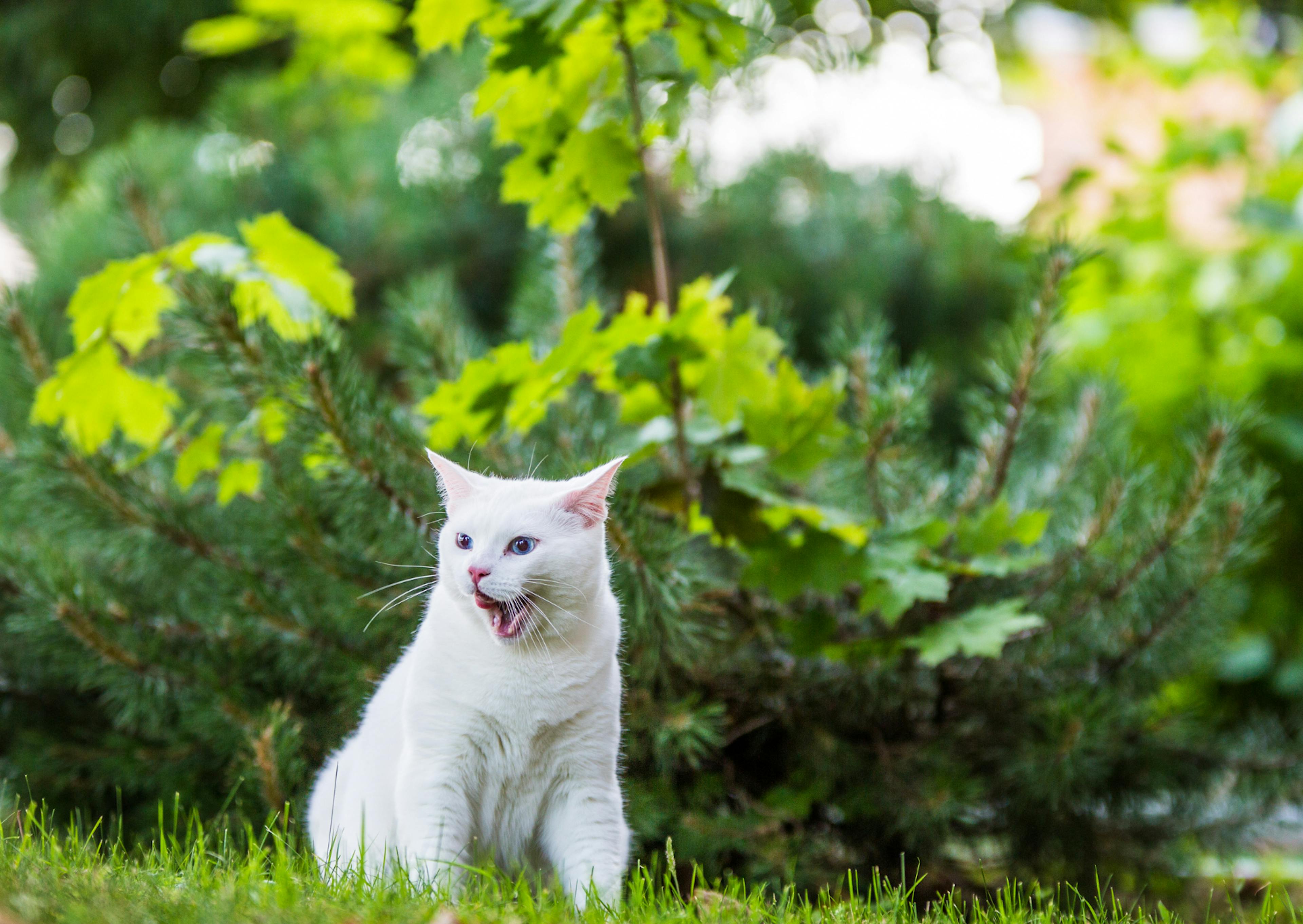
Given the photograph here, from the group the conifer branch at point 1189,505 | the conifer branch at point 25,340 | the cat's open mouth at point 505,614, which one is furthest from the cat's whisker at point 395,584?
the conifer branch at point 1189,505

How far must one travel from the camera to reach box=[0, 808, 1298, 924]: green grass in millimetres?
860

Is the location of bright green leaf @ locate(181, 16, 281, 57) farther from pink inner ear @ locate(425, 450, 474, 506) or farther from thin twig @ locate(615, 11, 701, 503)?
pink inner ear @ locate(425, 450, 474, 506)

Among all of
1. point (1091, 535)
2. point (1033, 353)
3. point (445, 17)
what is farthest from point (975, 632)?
point (445, 17)

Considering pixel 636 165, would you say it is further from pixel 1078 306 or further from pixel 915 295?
pixel 1078 306

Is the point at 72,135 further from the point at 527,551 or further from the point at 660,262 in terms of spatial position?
the point at 527,551

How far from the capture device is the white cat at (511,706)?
44.4 inches

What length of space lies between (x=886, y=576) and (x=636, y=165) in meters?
0.70

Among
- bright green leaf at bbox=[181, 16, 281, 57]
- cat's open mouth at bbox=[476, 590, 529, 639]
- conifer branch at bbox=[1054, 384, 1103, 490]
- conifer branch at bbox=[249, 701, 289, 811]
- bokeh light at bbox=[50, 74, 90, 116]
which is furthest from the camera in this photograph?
bokeh light at bbox=[50, 74, 90, 116]

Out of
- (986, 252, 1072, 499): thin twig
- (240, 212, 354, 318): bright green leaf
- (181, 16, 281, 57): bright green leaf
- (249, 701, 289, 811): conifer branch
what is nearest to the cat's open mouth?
(249, 701, 289, 811): conifer branch

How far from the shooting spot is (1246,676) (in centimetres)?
282

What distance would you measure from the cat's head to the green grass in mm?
277

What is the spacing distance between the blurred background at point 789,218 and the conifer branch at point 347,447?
0.50 m

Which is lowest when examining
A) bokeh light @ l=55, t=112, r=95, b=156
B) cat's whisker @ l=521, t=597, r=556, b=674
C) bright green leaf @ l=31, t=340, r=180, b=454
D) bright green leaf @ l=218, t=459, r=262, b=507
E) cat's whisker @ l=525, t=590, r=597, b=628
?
cat's whisker @ l=521, t=597, r=556, b=674

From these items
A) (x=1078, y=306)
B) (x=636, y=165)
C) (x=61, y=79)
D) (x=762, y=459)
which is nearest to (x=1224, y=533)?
(x=762, y=459)
